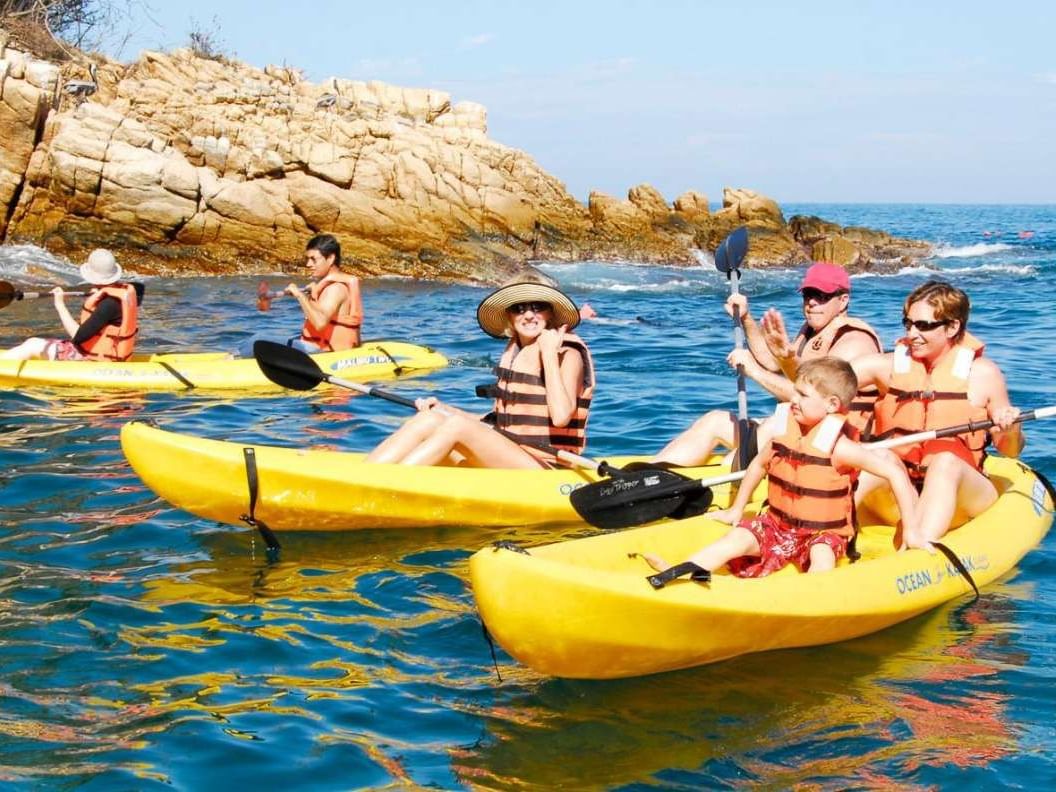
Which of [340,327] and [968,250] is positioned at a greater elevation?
[968,250]

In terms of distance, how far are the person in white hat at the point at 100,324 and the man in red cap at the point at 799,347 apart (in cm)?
498

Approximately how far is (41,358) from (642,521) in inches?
251

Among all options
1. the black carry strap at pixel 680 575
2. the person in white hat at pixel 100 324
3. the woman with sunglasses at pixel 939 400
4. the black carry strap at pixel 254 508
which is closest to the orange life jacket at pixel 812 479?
the woman with sunglasses at pixel 939 400

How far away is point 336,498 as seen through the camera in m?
6.20

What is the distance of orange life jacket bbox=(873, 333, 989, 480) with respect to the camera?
5867 millimetres

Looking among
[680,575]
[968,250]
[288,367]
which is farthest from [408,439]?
[968,250]

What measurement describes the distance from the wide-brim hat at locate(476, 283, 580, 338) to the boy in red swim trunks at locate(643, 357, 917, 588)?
4.89ft

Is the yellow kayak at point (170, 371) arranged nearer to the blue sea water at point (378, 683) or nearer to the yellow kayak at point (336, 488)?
the blue sea water at point (378, 683)

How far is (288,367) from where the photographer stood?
6.84 m

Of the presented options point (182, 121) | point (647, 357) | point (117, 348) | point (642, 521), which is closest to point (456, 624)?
point (642, 521)

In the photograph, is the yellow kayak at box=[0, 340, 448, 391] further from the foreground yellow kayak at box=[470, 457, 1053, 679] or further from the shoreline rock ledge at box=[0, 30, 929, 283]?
the shoreline rock ledge at box=[0, 30, 929, 283]

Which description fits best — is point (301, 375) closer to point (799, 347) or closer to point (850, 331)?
point (799, 347)

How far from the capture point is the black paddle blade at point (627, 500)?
218 inches

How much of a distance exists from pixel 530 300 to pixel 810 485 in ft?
6.06
